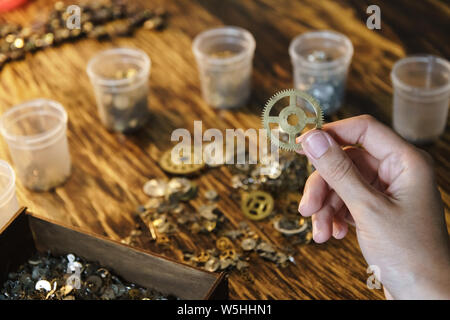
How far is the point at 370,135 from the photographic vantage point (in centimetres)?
106

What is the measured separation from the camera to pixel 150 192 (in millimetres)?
1409

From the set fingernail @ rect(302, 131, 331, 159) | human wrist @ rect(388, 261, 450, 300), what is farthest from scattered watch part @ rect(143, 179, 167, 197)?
human wrist @ rect(388, 261, 450, 300)

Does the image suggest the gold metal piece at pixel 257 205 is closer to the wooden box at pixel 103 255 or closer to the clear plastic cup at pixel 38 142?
the wooden box at pixel 103 255

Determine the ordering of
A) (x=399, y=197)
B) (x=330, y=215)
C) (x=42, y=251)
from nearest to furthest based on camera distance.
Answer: (x=399, y=197), (x=330, y=215), (x=42, y=251)

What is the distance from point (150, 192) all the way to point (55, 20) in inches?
30.7

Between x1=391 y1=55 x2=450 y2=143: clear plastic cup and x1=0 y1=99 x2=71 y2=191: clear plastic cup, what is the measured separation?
0.76m

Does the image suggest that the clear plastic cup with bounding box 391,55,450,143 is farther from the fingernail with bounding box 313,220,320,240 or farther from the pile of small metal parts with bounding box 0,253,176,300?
the pile of small metal parts with bounding box 0,253,176,300

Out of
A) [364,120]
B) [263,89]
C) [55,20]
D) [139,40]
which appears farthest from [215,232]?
[55,20]

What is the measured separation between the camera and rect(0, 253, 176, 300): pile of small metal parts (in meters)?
1.14

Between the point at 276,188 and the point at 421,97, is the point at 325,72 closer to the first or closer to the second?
the point at 421,97

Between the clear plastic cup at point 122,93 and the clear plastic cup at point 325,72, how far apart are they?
37cm

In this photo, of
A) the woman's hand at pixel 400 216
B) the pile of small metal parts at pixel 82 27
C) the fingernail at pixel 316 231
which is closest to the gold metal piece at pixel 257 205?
the fingernail at pixel 316 231

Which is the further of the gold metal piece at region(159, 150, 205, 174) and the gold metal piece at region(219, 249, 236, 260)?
the gold metal piece at region(159, 150, 205, 174)
